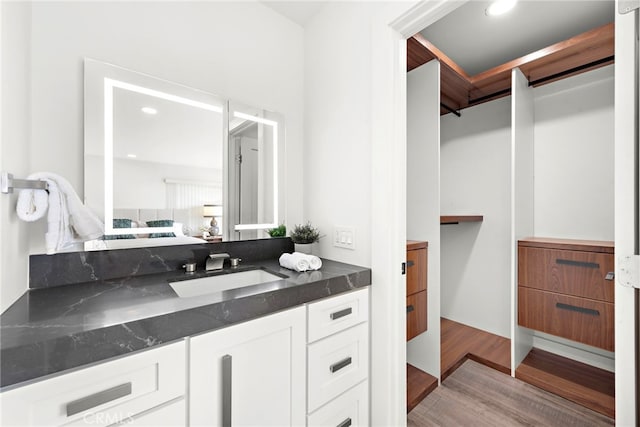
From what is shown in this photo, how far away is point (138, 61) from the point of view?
122 centimetres

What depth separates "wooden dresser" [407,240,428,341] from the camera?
1.65 m

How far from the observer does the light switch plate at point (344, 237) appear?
1434mm

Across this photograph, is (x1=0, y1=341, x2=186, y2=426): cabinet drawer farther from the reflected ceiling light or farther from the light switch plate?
the reflected ceiling light

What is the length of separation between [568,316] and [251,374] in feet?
6.88

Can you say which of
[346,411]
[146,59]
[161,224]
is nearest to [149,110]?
[146,59]

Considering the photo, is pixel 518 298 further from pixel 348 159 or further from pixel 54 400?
pixel 54 400

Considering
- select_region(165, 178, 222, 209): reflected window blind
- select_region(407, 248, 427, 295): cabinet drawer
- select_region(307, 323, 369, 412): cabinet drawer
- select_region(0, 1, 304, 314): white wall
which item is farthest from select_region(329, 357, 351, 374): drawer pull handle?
select_region(165, 178, 222, 209): reflected window blind

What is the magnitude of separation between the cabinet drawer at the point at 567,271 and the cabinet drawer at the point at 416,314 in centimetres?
83

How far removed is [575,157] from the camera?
2.00 metres

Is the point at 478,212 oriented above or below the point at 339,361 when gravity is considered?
above

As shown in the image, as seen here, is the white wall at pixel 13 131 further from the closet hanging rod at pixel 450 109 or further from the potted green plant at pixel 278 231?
the closet hanging rod at pixel 450 109

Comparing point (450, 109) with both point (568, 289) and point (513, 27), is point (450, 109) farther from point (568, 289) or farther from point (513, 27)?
point (568, 289)

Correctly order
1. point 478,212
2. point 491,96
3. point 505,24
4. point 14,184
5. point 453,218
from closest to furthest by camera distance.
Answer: point 14,184 < point 505,24 < point 453,218 < point 491,96 < point 478,212

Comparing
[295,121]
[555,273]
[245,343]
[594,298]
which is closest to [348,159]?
[295,121]
